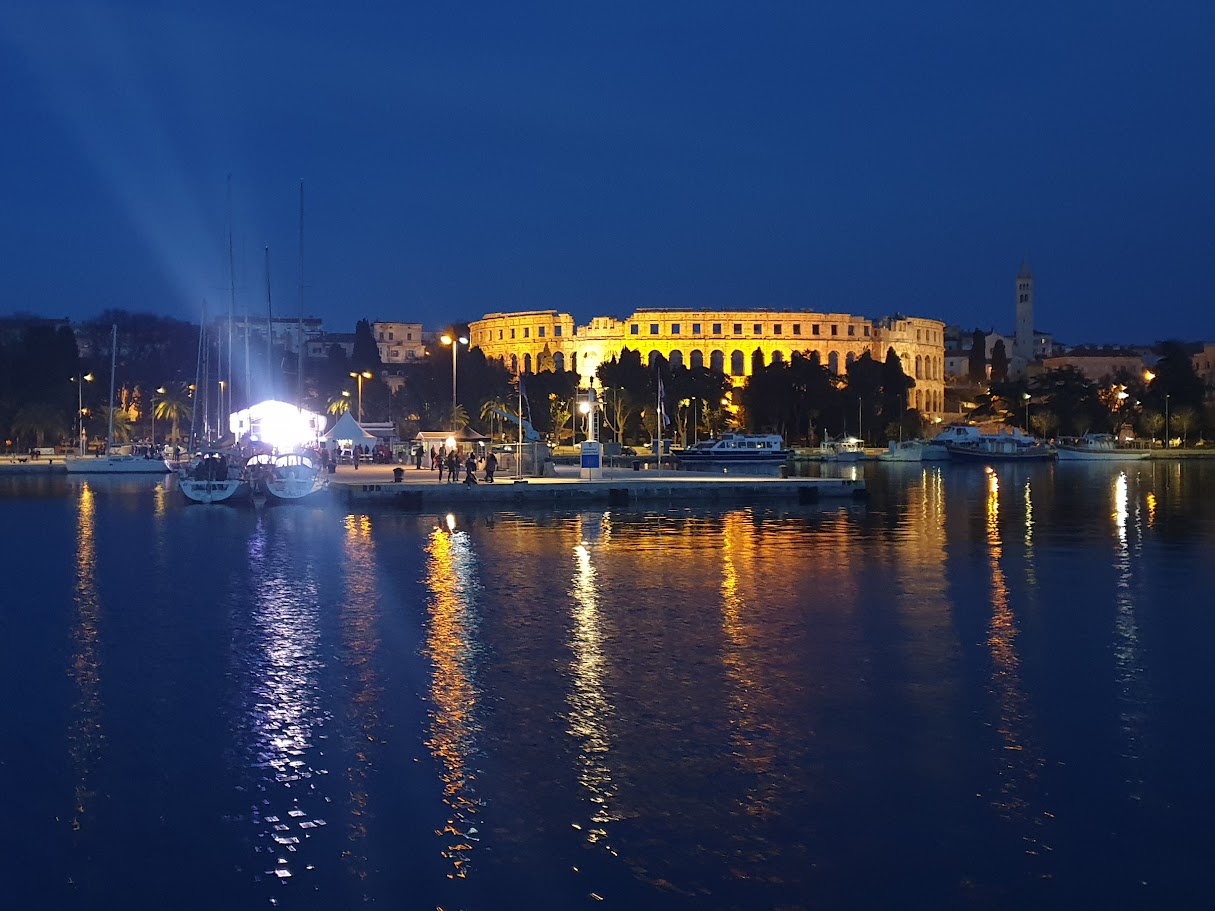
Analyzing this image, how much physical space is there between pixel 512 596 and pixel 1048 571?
30.5 ft

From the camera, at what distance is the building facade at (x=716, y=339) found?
13900 cm

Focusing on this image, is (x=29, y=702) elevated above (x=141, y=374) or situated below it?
below

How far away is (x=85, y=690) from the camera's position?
11938mm

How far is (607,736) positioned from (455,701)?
1885 millimetres

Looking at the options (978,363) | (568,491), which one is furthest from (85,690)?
(978,363)

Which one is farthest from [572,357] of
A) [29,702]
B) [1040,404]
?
[29,702]

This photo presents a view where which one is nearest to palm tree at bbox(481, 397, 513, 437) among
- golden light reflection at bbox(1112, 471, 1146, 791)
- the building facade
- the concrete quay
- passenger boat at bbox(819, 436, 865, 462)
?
passenger boat at bbox(819, 436, 865, 462)

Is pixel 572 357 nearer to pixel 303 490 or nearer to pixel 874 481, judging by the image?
pixel 874 481

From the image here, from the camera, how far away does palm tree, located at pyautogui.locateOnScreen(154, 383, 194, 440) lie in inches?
3425

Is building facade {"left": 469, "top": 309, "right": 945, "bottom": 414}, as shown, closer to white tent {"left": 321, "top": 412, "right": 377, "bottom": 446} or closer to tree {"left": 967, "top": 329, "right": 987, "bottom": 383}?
tree {"left": 967, "top": 329, "right": 987, "bottom": 383}

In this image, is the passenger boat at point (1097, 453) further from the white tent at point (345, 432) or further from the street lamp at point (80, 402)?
the street lamp at point (80, 402)

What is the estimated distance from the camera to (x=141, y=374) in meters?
107

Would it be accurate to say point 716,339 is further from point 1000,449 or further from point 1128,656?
point 1128,656

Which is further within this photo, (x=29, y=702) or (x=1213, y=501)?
(x=1213, y=501)
